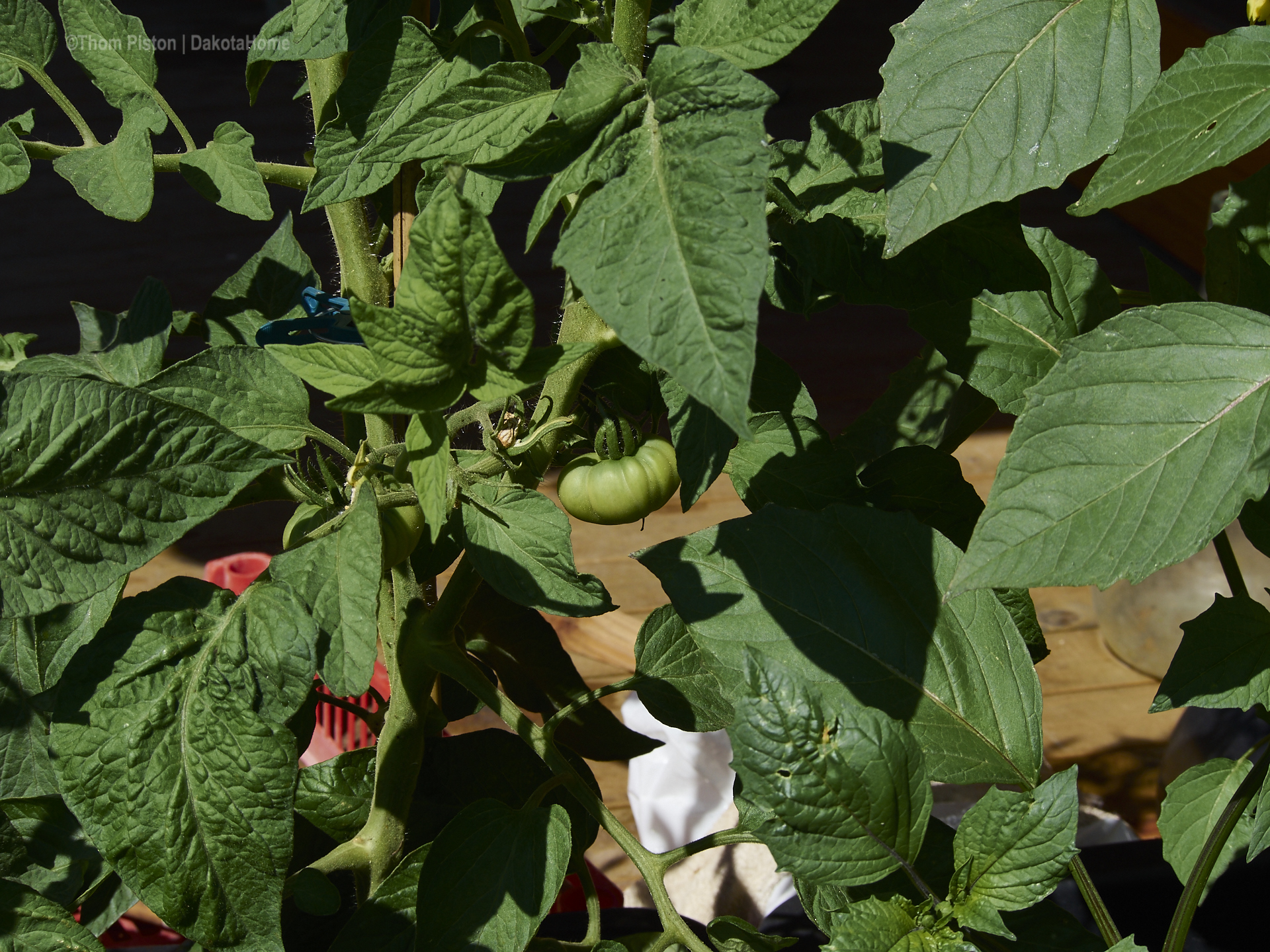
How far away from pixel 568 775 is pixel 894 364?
1736 millimetres

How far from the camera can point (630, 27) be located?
13.7 inches

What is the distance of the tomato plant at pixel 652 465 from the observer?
0.30m

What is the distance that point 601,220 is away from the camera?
11.0 inches

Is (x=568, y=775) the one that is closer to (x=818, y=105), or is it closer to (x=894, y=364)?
(x=894, y=364)

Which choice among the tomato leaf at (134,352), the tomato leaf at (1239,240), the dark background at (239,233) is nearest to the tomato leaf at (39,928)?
the tomato leaf at (134,352)

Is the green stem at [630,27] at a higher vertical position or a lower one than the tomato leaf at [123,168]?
higher

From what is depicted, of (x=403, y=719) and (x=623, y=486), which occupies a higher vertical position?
(x=623, y=486)

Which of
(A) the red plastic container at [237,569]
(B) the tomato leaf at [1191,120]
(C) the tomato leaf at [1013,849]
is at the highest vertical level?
(B) the tomato leaf at [1191,120]

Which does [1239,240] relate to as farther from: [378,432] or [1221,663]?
[378,432]

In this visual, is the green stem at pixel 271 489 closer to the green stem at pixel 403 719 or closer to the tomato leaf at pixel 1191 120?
the green stem at pixel 403 719

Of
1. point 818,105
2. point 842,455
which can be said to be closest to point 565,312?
point 842,455

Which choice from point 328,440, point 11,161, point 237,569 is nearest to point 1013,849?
point 328,440

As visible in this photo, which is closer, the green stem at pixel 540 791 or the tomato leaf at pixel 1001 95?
the tomato leaf at pixel 1001 95

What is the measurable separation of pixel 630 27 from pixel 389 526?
0.20 m
